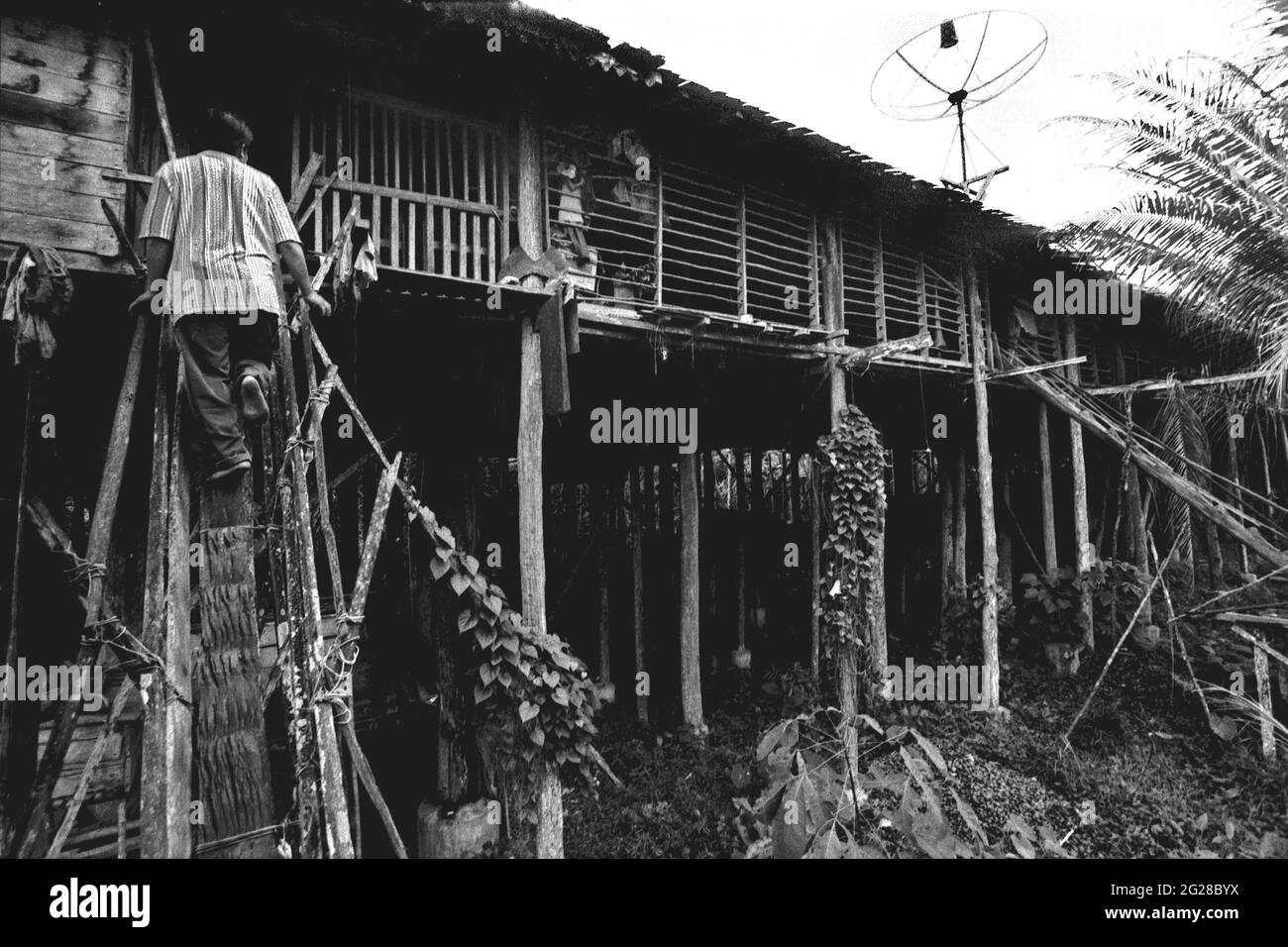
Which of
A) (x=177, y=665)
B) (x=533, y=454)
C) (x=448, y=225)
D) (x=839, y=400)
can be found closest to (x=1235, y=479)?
(x=839, y=400)

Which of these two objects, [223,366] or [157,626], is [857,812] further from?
[223,366]

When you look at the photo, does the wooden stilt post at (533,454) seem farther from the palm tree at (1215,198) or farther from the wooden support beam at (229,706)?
the palm tree at (1215,198)

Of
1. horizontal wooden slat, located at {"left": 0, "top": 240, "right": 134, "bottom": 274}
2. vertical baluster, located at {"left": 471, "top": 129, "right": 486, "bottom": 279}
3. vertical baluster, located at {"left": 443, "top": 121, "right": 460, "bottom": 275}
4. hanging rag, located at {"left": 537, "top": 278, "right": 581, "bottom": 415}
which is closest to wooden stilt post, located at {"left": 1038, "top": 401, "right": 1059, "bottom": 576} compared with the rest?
hanging rag, located at {"left": 537, "top": 278, "right": 581, "bottom": 415}

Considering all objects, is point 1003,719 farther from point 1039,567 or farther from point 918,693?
point 1039,567

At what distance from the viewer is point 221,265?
10.3 ft

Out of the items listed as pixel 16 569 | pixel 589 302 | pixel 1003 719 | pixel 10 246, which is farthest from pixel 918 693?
pixel 10 246

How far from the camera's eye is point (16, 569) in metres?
3.88

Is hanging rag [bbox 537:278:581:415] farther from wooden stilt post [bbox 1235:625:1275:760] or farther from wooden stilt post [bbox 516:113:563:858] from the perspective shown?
wooden stilt post [bbox 1235:625:1275:760]

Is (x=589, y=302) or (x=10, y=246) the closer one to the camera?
(x=10, y=246)

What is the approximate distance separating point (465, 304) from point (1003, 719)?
830 cm

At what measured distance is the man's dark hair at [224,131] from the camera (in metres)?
3.32

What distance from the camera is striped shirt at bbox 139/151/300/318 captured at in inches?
122

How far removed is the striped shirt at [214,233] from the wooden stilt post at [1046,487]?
10.9m

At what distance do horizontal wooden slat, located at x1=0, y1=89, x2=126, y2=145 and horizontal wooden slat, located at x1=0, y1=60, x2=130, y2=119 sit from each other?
0.03 m
